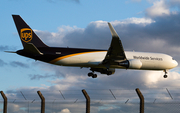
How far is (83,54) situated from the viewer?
28.1 m

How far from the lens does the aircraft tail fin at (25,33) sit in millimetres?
27641

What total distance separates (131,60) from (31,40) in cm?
1159

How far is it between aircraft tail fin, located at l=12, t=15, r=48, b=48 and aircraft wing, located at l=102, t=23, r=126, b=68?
26.0 ft

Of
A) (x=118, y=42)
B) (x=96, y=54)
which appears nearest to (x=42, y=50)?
(x=96, y=54)

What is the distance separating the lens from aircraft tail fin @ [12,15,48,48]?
27.6 meters

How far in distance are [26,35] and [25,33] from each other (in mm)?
248

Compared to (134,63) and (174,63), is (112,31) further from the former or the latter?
(174,63)

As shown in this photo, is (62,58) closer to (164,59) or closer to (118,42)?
(118,42)

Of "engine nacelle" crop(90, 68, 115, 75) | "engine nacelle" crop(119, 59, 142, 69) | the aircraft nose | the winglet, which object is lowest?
"engine nacelle" crop(90, 68, 115, 75)

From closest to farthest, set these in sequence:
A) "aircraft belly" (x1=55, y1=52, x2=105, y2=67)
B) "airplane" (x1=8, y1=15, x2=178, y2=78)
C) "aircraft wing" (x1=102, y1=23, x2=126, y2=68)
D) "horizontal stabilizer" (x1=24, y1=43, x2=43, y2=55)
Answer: "aircraft wing" (x1=102, y1=23, x2=126, y2=68)
"horizontal stabilizer" (x1=24, y1=43, x2=43, y2=55)
"airplane" (x1=8, y1=15, x2=178, y2=78)
"aircraft belly" (x1=55, y1=52, x2=105, y2=67)

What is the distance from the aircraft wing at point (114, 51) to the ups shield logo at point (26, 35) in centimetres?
889

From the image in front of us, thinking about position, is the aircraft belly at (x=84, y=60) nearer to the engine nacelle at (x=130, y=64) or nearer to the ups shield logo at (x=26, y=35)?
the engine nacelle at (x=130, y=64)

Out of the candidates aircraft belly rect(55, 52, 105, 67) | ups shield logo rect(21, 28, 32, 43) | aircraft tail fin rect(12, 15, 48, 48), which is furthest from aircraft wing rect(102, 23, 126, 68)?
ups shield logo rect(21, 28, 32, 43)

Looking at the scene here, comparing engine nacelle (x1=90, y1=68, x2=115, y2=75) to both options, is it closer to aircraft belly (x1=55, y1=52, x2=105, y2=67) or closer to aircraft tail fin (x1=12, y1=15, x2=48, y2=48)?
aircraft belly (x1=55, y1=52, x2=105, y2=67)
